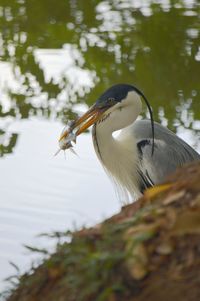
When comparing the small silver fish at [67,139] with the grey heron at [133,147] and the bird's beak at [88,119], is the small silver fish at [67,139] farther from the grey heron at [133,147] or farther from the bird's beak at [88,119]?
the grey heron at [133,147]

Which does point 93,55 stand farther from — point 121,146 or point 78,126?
point 78,126

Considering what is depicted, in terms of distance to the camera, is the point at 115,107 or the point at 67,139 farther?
the point at 115,107

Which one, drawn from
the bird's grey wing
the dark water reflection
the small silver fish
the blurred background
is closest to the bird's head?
the small silver fish

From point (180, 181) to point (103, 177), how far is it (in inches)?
182

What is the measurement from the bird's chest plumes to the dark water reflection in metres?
1.49

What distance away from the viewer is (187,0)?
14.5 meters

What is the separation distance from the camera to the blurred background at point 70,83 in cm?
757

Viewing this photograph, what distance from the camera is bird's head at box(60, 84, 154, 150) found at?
7.10m

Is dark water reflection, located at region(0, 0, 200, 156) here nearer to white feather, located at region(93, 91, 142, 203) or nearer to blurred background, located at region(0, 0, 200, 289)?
blurred background, located at region(0, 0, 200, 289)

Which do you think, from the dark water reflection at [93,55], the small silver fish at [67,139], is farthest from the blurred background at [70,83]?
the small silver fish at [67,139]

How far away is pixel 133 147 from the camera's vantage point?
25.0 feet

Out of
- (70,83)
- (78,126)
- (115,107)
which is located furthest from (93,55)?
(78,126)

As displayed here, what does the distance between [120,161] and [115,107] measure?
0.54 m

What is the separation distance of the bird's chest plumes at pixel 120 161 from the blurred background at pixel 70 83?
0.20m
